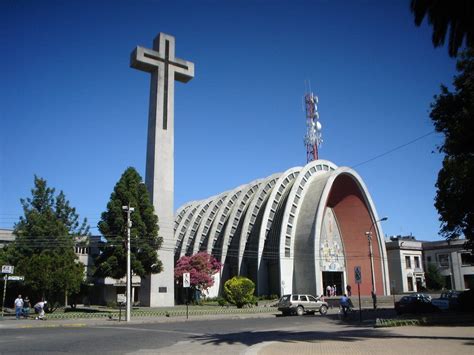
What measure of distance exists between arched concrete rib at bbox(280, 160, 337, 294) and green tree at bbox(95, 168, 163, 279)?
22.3 metres

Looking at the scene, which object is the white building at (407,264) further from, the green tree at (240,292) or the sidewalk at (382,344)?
the sidewalk at (382,344)

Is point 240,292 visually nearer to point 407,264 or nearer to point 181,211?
point 407,264

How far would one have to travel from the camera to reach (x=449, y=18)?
13266mm

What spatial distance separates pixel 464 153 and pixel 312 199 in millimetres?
35601

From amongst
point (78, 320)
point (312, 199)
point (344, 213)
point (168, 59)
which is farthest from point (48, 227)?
point (344, 213)

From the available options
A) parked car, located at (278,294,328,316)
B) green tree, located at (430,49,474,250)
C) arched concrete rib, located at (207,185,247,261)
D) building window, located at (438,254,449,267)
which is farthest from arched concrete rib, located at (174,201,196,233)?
green tree, located at (430,49,474,250)

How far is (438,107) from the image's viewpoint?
25.7 m

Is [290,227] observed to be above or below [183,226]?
below

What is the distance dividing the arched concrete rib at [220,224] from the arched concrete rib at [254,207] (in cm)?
457

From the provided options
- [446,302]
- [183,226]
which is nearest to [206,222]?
[183,226]

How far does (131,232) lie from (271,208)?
91.7 ft

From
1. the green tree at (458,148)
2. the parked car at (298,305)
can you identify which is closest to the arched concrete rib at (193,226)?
the parked car at (298,305)

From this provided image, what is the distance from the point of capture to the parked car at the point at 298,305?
33.8 metres

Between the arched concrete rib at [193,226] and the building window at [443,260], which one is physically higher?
the arched concrete rib at [193,226]
